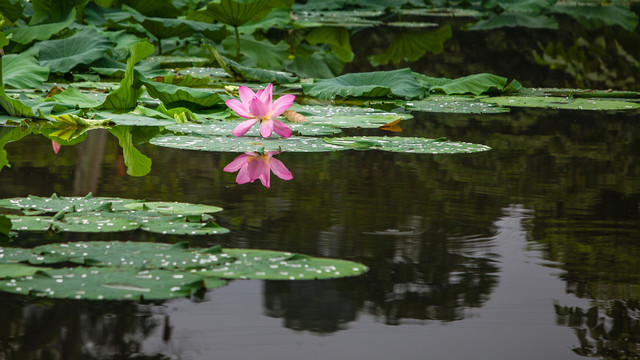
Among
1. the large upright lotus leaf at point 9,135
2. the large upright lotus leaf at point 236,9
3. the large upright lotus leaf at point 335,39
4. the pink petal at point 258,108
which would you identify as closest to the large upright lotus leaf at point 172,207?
the large upright lotus leaf at point 9,135

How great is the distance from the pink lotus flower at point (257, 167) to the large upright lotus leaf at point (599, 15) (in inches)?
339

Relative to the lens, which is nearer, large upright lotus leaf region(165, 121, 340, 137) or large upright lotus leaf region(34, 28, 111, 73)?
large upright lotus leaf region(165, 121, 340, 137)

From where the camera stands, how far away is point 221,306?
1.45 metres

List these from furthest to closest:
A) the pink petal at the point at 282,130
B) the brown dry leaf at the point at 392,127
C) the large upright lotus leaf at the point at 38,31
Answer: the large upright lotus leaf at the point at 38,31, the brown dry leaf at the point at 392,127, the pink petal at the point at 282,130

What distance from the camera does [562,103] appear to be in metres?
4.39

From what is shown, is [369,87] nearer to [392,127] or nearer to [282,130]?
[392,127]

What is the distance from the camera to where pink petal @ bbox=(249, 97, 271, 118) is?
9.96 ft

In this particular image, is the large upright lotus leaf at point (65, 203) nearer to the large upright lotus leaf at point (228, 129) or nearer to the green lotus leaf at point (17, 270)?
the green lotus leaf at point (17, 270)

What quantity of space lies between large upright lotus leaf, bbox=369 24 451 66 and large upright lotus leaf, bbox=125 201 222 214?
4.41m

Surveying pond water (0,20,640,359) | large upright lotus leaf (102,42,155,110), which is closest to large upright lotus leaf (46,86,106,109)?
large upright lotus leaf (102,42,155,110)

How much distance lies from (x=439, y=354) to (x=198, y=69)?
439 centimetres

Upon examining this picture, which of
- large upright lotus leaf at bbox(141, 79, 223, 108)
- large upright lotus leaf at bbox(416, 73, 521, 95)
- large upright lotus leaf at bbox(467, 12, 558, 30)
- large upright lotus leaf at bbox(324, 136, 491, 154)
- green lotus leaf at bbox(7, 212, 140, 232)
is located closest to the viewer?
green lotus leaf at bbox(7, 212, 140, 232)

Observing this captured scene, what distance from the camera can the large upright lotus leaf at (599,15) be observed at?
11.3 metres

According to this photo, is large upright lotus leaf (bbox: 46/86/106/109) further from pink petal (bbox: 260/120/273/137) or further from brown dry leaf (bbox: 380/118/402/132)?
brown dry leaf (bbox: 380/118/402/132)
